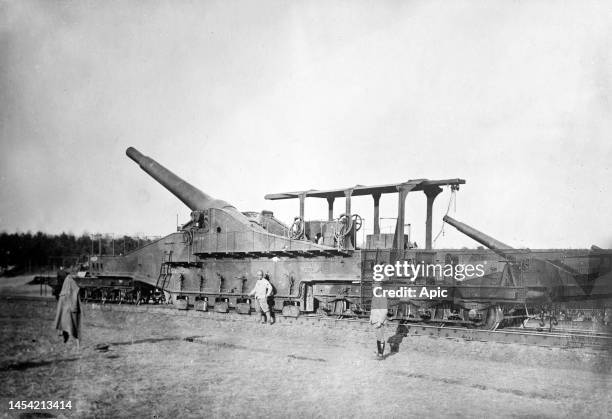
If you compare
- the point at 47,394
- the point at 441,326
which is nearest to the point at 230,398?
the point at 47,394

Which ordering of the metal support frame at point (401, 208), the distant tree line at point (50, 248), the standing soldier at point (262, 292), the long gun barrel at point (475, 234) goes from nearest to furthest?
the metal support frame at point (401, 208), the long gun barrel at point (475, 234), the standing soldier at point (262, 292), the distant tree line at point (50, 248)

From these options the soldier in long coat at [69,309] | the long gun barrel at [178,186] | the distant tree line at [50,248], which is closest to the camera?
the soldier in long coat at [69,309]

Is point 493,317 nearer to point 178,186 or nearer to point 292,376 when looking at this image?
point 292,376

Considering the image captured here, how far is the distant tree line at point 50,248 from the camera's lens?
20.1 meters

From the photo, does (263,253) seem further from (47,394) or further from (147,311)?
(47,394)

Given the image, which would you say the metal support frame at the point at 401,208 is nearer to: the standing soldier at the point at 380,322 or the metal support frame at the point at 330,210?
the metal support frame at the point at 330,210

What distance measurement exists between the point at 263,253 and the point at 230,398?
9091 millimetres

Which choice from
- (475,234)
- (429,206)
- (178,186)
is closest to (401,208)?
(429,206)

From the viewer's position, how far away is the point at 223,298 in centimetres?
1700

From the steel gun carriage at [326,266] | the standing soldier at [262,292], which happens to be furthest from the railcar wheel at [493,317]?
the standing soldier at [262,292]

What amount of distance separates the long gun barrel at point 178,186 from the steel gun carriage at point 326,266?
0.04 metres

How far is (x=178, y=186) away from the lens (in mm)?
18281

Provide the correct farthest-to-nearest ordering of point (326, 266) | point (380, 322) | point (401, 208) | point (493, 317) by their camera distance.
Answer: point (326, 266)
point (401, 208)
point (493, 317)
point (380, 322)

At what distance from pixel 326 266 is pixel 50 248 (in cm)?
3290
